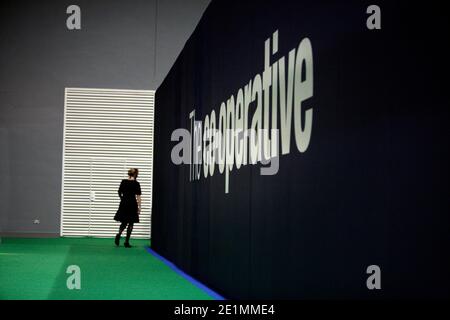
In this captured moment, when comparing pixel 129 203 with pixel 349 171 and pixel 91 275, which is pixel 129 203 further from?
pixel 349 171

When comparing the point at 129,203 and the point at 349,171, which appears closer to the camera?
the point at 349,171

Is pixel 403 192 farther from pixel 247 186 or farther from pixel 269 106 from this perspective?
pixel 247 186

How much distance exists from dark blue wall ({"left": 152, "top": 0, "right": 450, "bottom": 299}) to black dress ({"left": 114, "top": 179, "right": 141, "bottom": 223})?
246 inches

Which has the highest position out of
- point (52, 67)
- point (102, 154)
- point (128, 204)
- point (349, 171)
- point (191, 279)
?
point (52, 67)

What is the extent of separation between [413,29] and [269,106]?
216 centimetres

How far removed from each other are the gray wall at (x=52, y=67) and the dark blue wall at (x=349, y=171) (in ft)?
34.3

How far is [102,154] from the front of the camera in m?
16.2

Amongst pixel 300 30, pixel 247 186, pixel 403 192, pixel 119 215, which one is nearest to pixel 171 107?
pixel 119 215

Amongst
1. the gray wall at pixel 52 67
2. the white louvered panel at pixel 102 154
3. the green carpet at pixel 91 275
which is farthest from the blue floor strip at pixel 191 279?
the gray wall at pixel 52 67

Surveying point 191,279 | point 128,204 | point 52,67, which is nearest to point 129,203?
point 128,204

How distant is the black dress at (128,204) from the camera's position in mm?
12398

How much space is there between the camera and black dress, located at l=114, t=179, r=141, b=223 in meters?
12.4

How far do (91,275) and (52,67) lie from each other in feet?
32.0

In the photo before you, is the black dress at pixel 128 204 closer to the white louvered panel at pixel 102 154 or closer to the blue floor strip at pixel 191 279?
the blue floor strip at pixel 191 279
